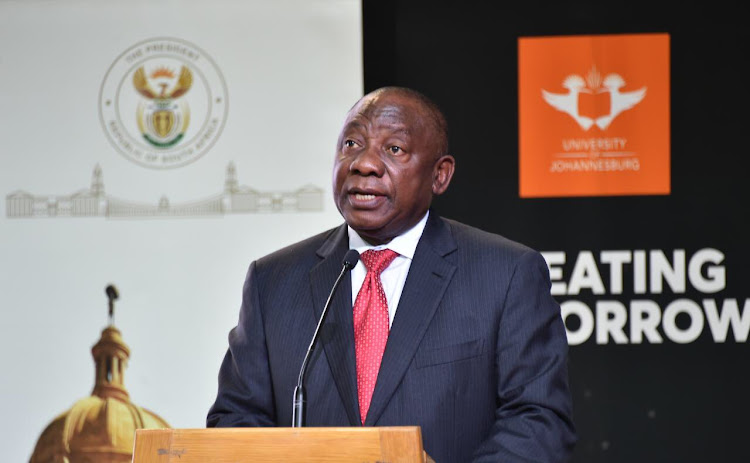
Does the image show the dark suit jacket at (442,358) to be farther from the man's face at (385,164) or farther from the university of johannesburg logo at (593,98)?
the university of johannesburg logo at (593,98)

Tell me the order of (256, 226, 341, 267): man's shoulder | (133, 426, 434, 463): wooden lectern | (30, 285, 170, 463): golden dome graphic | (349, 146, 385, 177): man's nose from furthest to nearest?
(30, 285, 170, 463): golden dome graphic → (256, 226, 341, 267): man's shoulder → (349, 146, 385, 177): man's nose → (133, 426, 434, 463): wooden lectern

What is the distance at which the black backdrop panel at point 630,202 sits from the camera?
4086mm

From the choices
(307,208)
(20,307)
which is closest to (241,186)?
(307,208)

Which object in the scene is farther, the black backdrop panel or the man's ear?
the black backdrop panel

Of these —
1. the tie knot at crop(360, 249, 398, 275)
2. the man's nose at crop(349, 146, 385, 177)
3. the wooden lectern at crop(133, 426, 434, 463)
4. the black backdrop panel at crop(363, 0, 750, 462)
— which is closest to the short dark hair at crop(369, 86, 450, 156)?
the man's nose at crop(349, 146, 385, 177)

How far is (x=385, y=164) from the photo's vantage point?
2197 millimetres

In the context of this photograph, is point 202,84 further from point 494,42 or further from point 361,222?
point 361,222

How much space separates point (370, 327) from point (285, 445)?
0.58 m

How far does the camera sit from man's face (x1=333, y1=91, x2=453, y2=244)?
2.19 meters

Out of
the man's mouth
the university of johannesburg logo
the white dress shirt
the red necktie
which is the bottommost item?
the red necktie

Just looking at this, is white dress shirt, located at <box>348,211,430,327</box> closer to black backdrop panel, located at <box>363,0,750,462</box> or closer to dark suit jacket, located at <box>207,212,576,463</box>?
dark suit jacket, located at <box>207,212,576,463</box>

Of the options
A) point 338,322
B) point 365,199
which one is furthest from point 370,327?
point 365,199

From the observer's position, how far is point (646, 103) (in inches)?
162

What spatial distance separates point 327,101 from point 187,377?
4.06 ft
